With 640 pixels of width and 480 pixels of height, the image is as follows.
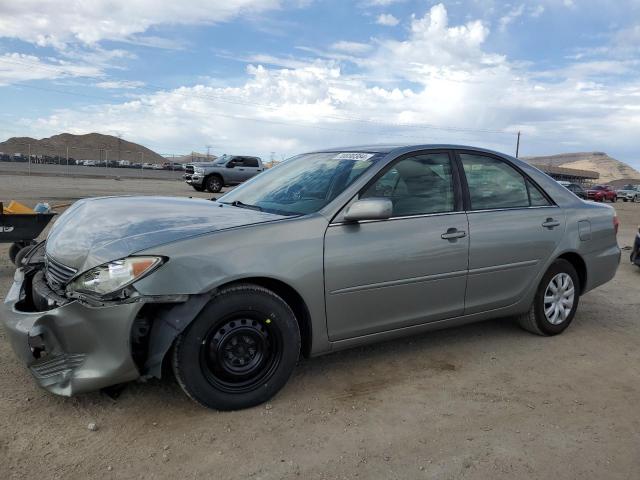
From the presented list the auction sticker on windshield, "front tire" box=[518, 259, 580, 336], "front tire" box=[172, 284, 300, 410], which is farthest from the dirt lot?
the auction sticker on windshield

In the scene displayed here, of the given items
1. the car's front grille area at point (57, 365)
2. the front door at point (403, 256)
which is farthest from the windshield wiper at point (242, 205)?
the car's front grille area at point (57, 365)

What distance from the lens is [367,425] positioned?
10.1ft

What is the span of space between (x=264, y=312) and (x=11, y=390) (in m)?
1.65

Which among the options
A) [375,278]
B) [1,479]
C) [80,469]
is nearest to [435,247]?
[375,278]

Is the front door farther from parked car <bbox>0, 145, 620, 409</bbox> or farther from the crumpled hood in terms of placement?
the crumpled hood

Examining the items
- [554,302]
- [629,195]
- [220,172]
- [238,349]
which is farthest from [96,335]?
[629,195]

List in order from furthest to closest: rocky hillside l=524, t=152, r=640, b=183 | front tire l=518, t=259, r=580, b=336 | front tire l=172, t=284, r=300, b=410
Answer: rocky hillside l=524, t=152, r=640, b=183 → front tire l=518, t=259, r=580, b=336 → front tire l=172, t=284, r=300, b=410

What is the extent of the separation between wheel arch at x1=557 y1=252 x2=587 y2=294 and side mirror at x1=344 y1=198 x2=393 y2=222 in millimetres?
2038

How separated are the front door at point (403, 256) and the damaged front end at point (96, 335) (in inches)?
37.1

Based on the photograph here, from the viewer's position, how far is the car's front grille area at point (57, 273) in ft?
10.2

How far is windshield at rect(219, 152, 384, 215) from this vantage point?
3.67 m

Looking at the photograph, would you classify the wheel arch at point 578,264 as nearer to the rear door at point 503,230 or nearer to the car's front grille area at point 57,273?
the rear door at point 503,230

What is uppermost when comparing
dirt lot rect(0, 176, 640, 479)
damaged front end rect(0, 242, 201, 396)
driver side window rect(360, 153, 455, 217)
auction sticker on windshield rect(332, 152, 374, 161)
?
auction sticker on windshield rect(332, 152, 374, 161)

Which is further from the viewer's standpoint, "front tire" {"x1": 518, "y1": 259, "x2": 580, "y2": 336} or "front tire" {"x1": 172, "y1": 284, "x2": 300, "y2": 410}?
"front tire" {"x1": 518, "y1": 259, "x2": 580, "y2": 336}
